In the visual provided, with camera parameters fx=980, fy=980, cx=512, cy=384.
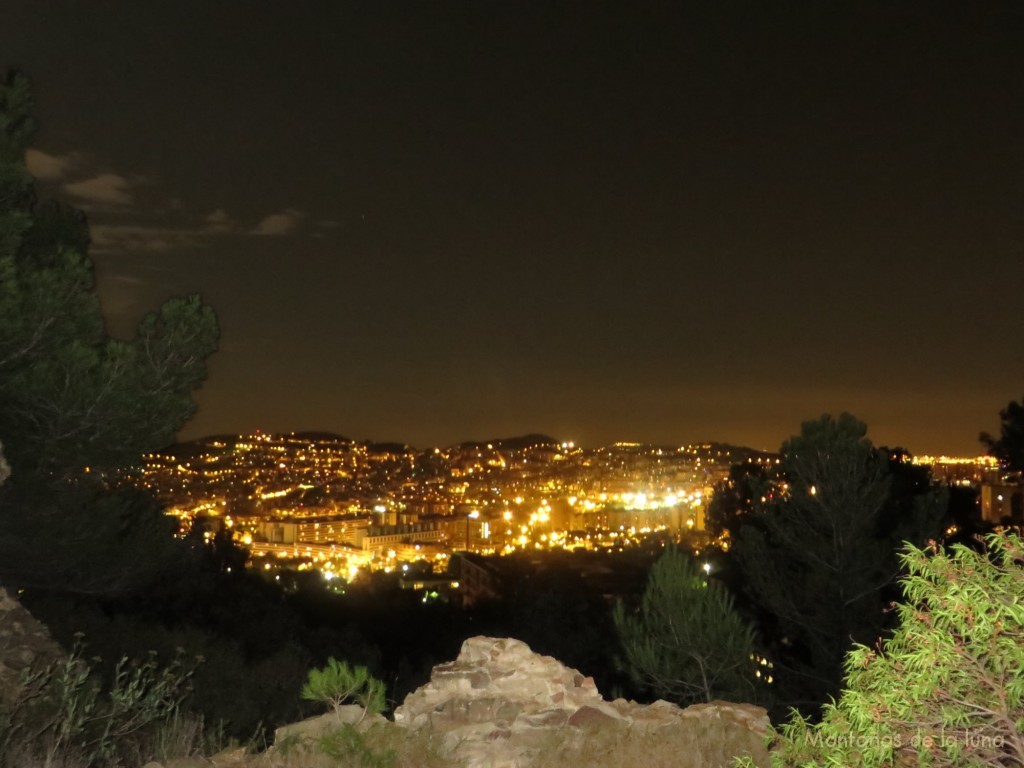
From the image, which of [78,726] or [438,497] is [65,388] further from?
[438,497]

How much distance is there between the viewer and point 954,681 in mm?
2953

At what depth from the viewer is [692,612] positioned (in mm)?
10977

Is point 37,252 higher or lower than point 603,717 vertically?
higher

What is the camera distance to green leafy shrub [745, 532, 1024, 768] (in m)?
2.87

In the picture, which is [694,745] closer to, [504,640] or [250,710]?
[504,640]

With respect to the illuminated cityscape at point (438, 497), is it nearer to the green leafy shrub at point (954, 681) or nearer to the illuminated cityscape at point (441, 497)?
the illuminated cityscape at point (441, 497)

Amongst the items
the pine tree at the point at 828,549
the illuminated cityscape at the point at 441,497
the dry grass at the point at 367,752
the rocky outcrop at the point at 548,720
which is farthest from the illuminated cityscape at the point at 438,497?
the dry grass at the point at 367,752

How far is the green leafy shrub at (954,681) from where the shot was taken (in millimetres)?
2871

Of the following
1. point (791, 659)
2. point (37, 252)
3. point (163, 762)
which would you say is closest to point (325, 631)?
point (791, 659)

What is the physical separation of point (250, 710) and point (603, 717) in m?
4.79

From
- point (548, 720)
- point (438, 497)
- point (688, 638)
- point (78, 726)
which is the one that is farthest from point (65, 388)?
point (438, 497)

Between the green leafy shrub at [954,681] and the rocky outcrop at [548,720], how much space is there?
2524 mm

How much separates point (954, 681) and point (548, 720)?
3.63 m

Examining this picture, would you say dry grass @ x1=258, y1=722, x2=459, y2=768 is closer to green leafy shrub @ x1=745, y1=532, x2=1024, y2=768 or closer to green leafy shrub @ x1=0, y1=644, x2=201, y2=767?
green leafy shrub @ x1=0, y1=644, x2=201, y2=767
